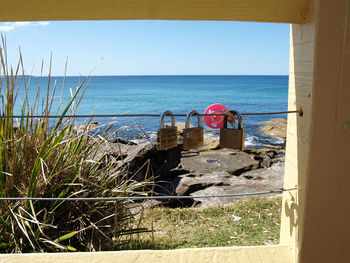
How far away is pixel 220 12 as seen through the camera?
1696 millimetres

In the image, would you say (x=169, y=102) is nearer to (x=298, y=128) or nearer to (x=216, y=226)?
(x=216, y=226)

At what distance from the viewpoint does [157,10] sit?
1.68 meters

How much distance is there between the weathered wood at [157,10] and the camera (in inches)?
63.3

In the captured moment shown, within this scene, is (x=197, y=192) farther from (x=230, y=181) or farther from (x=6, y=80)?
(x=6, y=80)

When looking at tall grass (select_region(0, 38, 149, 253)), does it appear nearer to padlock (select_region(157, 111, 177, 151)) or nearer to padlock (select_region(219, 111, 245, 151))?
padlock (select_region(157, 111, 177, 151))

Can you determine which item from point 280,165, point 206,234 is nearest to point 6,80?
point 206,234

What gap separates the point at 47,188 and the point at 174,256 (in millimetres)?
1294

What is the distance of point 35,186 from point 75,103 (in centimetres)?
93

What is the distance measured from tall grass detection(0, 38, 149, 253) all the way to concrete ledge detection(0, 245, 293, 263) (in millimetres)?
490

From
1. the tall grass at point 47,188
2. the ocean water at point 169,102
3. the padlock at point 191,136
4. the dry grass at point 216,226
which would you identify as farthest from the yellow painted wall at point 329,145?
the ocean water at point 169,102

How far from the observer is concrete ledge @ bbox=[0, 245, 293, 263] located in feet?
6.17

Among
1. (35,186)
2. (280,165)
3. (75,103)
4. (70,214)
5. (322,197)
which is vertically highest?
(75,103)

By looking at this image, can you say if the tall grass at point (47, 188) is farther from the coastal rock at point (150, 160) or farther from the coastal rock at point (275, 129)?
the coastal rock at point (275, 129)

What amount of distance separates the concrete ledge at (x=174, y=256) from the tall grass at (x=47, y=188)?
49cm
